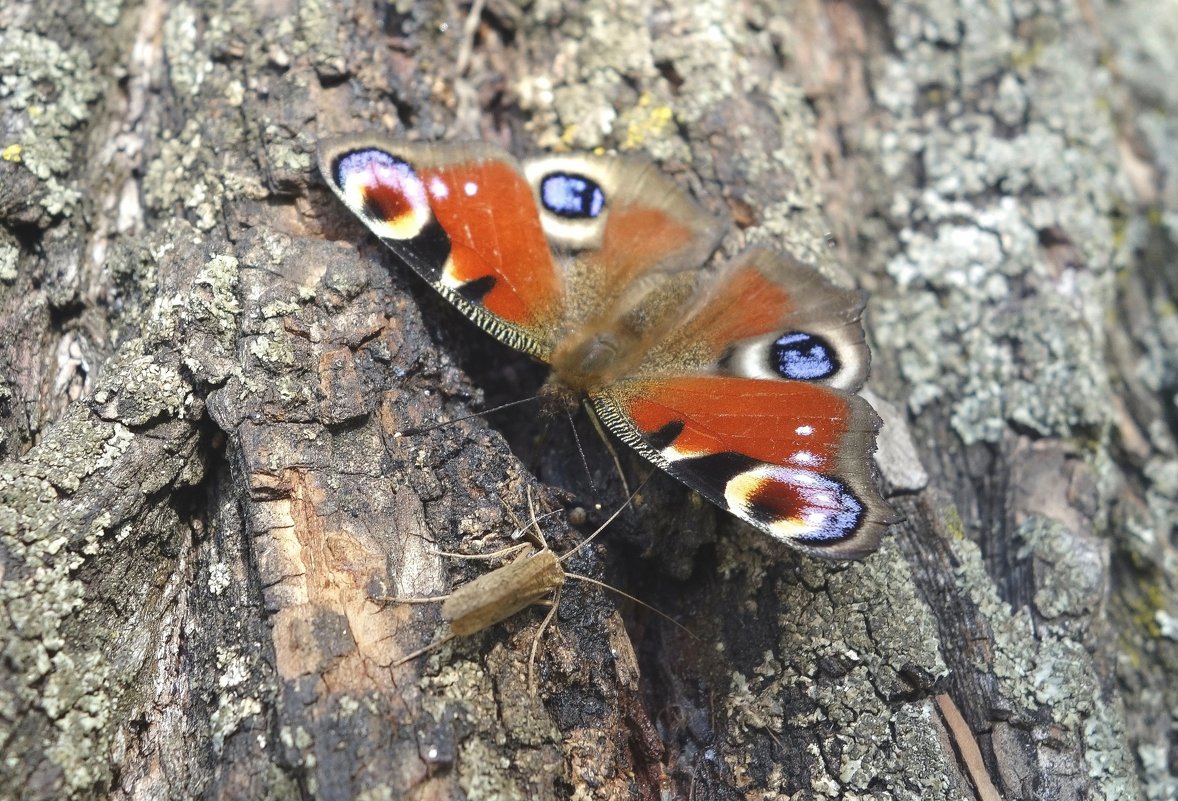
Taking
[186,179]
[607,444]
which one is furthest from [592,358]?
[186,179]

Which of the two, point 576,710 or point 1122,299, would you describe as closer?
point 576,710

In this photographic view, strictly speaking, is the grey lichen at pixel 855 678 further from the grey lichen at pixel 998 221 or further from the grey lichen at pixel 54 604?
the grey lichen at pixel 54 604

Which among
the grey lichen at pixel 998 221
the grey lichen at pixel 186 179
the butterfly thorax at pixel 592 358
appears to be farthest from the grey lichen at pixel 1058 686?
the grey lichen at pixel 186 179

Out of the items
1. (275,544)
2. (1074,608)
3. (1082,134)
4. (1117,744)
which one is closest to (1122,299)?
(1082,134)

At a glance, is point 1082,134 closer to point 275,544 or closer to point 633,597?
point 633,597

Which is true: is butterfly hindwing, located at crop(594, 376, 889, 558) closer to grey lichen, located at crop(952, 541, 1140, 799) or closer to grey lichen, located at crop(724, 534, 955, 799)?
grey lichen, located at crop(724, 534, 955, 799)

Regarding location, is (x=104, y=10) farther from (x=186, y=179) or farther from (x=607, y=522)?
(x=607, y=522)

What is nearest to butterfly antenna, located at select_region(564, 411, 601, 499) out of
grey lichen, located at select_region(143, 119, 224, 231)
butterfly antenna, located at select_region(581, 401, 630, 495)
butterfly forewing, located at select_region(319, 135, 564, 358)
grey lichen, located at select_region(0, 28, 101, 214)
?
butterfly antenna, located at select_region(581, 401, 630, 495)
